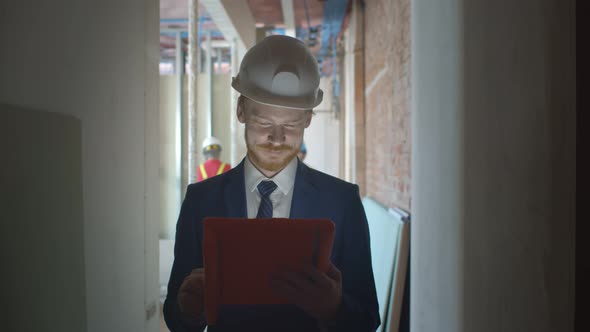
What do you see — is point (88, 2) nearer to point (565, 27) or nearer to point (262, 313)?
point (262, 313)

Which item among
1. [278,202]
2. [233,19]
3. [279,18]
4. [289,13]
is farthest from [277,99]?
[279,18]

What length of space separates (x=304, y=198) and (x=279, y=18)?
4.37 meters

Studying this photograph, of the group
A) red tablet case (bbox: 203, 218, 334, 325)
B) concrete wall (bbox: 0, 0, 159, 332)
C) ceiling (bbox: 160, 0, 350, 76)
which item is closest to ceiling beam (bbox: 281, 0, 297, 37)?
ceiling (bbox: 160, 0, 350, 76)

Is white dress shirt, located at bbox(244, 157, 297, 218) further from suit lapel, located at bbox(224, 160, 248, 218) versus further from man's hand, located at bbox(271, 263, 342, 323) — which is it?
man's hand, located at bbox(271, 263, 342, 323)

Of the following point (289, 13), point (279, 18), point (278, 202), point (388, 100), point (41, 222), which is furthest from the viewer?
point (279, 18)

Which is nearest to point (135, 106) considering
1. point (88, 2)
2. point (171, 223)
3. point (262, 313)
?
point (88, 2)

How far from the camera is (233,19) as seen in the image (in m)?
3.18

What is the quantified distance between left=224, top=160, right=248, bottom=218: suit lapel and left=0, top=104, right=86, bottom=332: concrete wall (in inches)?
14.0

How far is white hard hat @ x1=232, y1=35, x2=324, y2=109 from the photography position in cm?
99

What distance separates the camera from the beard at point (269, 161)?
1.06 m

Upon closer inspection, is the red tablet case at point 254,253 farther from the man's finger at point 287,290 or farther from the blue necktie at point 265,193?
the blue necktie at point 265,193

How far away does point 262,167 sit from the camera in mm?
1080

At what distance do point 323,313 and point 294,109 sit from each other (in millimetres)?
506

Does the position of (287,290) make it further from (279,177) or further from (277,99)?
(277,99)
